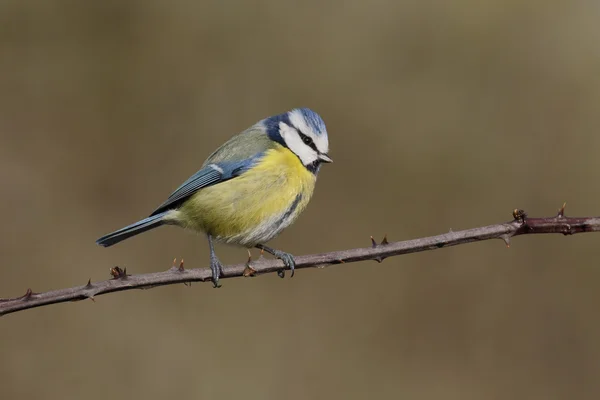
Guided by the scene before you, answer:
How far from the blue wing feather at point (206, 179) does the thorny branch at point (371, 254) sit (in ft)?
4.22

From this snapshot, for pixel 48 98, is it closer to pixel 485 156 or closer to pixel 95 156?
pixel 95 156

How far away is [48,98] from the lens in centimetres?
600

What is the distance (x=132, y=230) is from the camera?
357cm

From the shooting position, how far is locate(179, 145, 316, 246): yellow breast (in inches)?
141

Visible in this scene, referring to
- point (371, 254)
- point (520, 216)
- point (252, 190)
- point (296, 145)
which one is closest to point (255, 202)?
point (252, 190)

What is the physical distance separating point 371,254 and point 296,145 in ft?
5.34

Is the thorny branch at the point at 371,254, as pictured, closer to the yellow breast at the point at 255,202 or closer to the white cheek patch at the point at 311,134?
the yellow breast at the point at 255,202

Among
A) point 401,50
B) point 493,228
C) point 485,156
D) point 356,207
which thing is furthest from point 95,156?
point 493,228

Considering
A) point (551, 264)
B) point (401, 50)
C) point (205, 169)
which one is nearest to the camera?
point (205, 169)

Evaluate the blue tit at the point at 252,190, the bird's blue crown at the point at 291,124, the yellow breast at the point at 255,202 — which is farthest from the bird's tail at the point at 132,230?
the bird's blue crown at the point at 291,124

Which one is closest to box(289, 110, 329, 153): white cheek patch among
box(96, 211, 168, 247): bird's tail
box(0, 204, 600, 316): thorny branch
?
box(96, 211, 168, 247): bird's tail

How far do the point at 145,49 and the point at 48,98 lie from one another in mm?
948

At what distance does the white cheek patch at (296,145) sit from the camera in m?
3.75

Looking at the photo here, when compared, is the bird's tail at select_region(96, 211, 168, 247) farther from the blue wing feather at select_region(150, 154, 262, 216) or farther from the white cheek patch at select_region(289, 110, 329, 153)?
the white cheek patch at select_region(289, 110, 329, 153)
